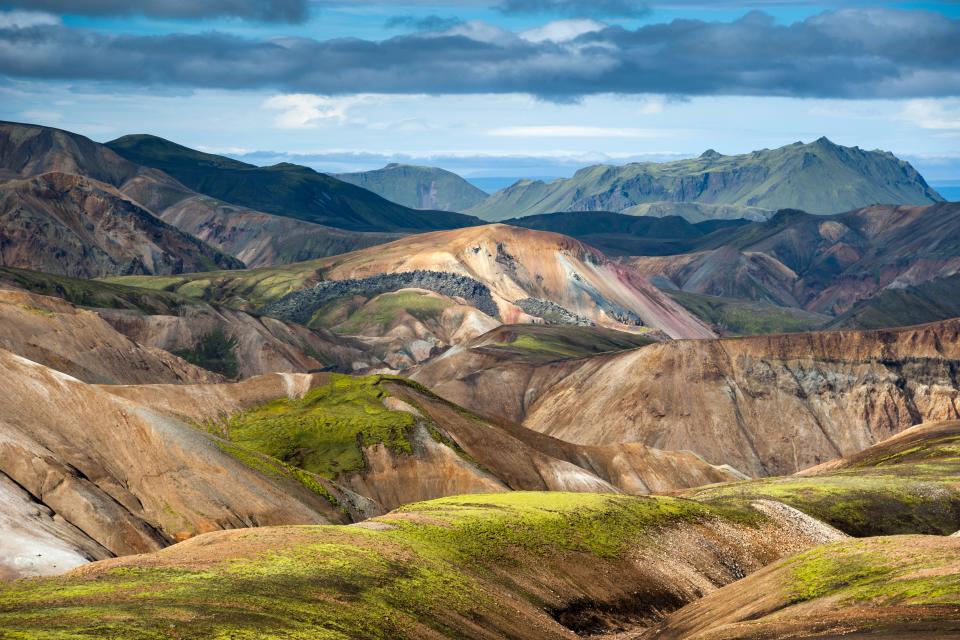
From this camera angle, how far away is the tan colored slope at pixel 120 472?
81.6m

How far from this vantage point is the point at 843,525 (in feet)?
300

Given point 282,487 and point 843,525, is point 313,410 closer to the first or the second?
point 282,487

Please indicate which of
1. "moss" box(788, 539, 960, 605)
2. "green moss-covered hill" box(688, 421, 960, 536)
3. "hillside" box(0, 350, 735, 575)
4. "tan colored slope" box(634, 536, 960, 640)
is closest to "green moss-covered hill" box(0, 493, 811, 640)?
"tan colored slope" box(634, 536, 960, 640)

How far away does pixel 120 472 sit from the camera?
9050cm

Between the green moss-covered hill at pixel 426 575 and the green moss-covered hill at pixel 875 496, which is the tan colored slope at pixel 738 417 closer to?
the green moss-covered hill at pixel 875 496

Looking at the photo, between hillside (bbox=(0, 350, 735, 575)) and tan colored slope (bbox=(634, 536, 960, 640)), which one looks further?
hillside (bbox=(0, 350, 735, 575))

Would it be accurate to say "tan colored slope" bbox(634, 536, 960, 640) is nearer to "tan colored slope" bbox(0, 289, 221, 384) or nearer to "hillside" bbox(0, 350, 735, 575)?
"hillside" bbox(0, 350, 735, 575)

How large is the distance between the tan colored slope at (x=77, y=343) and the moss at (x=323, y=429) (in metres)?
30.3

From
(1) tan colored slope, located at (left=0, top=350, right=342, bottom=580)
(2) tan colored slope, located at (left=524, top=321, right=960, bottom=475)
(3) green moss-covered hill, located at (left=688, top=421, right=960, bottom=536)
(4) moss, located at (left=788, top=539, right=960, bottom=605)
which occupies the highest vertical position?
(4) moss, located at (left=788, top=539, right=960, bottom=605)

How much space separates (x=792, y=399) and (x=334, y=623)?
161744 millimetres

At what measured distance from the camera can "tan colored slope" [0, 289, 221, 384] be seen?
497 feet

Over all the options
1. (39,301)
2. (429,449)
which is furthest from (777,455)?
(39,301)

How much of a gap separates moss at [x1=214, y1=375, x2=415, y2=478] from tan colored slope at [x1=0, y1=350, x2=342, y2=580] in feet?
56.9

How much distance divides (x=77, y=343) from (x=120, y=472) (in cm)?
7584
